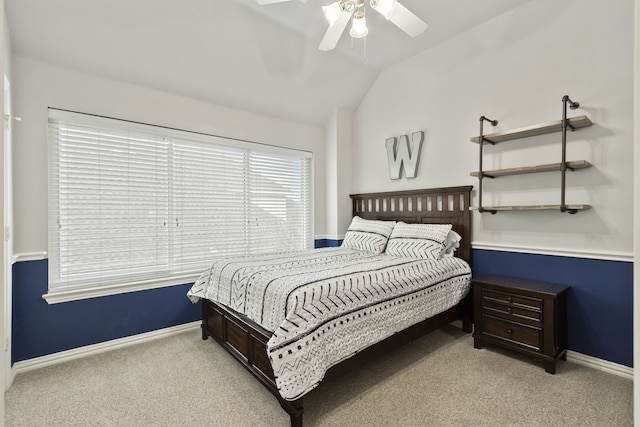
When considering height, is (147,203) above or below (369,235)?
above

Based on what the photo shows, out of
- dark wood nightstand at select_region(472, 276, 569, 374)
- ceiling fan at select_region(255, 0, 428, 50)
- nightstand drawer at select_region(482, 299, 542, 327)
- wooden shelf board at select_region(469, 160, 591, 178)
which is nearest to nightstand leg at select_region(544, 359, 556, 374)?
dark wood nightstand at select_region(472, 276, 569, 374)

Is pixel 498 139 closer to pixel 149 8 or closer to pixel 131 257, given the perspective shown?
pixel 149 8

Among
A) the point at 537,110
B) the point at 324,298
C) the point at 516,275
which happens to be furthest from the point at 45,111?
the point at 516,275

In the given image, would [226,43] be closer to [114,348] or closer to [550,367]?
[114,348]

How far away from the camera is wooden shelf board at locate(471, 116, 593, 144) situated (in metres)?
2.46

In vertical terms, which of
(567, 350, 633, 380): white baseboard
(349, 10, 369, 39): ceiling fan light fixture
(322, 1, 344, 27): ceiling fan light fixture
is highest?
(322, 1, 344, 27): ceiling fan light fixture

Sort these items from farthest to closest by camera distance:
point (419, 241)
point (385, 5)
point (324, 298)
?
point (419, 241) → point (385, 5) → point (324, 298)

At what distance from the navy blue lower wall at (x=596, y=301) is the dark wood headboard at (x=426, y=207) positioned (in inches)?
25.1

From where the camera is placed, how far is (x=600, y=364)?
97.7 inches

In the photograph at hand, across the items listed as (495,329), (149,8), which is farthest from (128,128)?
(495,329)

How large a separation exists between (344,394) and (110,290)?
217cm

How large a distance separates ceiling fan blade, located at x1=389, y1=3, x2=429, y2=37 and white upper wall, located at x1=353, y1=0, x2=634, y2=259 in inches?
47.3

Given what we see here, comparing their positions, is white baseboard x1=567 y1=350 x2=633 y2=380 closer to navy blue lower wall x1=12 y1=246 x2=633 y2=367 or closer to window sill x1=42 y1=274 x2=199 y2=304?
navy blue lower wall x1=12 y1=246 x2=633 y2=367

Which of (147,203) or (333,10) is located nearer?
(333,10)
